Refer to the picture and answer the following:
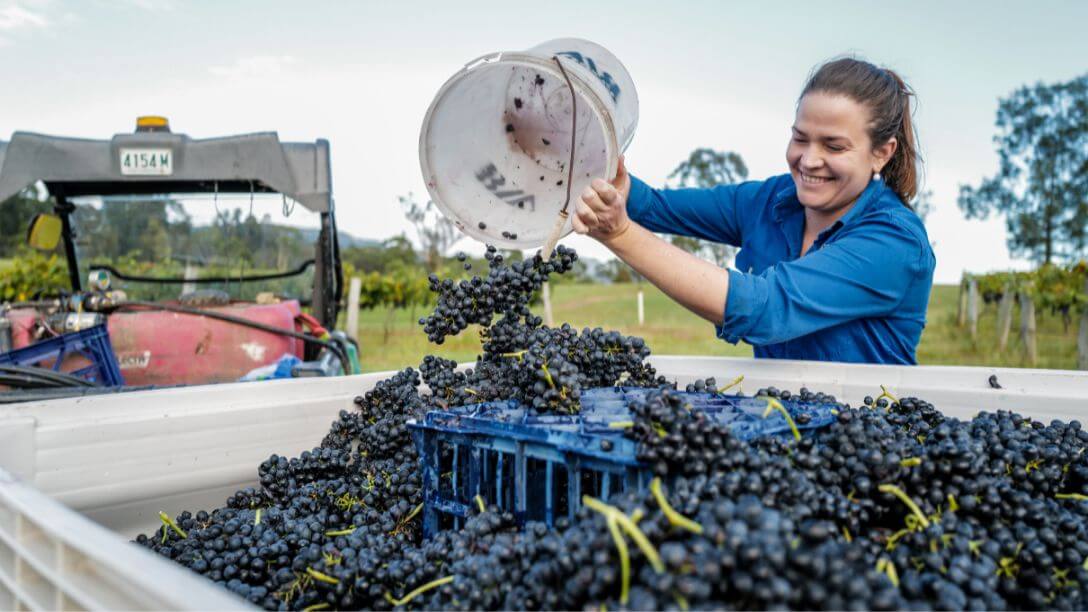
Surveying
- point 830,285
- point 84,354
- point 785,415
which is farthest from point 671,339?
point 785,415

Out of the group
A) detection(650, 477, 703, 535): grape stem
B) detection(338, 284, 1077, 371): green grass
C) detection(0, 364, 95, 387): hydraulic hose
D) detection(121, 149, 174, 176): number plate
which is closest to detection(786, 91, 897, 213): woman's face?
detection(650, 477, 703, 535): grape stem

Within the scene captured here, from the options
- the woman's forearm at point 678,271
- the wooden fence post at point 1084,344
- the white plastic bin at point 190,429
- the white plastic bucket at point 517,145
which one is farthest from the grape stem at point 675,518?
the wooden fence post at point 1084,344

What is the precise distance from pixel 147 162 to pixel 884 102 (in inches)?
147

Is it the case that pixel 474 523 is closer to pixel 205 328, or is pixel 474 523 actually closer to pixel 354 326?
pixel 205 328

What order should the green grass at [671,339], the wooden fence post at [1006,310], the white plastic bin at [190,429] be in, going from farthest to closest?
the wooden fence post at [1006,310] < the green grass at [671,339] < the white plastic bin at [190,429]

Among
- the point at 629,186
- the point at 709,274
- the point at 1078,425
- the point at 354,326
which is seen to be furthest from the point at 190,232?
the point at 354,326

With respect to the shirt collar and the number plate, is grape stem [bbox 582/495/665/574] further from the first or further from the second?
the number plate

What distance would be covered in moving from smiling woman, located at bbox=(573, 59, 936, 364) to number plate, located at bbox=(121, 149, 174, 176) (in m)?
2.89

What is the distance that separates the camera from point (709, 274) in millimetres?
1709

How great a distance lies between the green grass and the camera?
451 inches

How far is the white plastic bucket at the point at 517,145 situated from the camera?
1.95m

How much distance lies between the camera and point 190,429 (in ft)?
5.60

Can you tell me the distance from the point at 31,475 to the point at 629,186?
5.91 feet

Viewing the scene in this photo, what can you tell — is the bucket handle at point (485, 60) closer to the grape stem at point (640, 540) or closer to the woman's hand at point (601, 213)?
the woman's hand at point (601, 213)
